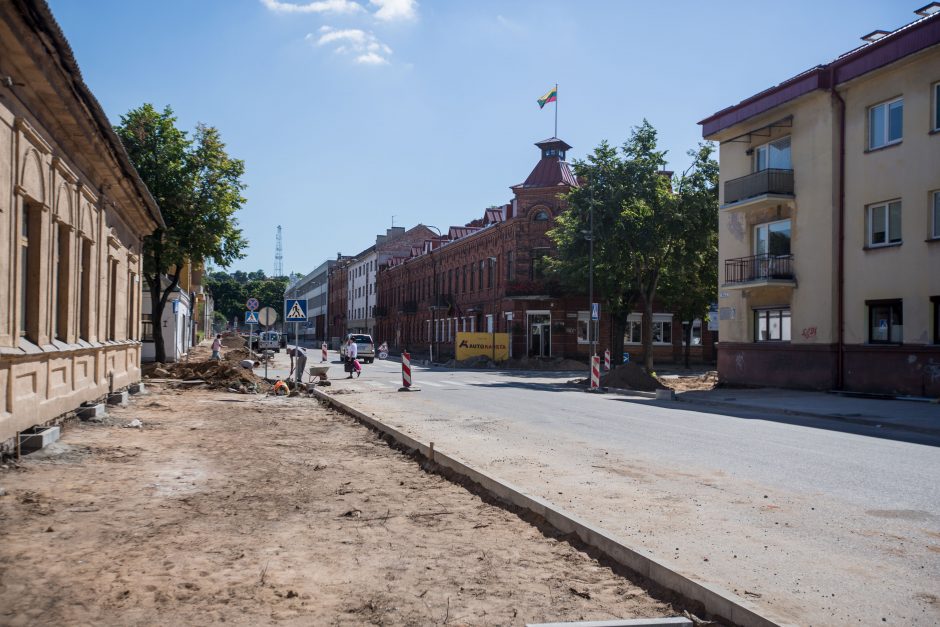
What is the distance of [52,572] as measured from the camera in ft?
16.3

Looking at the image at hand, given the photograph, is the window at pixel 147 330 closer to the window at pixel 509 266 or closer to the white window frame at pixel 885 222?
the window at pixel 509 266

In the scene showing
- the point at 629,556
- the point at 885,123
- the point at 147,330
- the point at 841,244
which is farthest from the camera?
the point at 147,330

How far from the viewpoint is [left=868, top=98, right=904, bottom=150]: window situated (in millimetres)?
22000

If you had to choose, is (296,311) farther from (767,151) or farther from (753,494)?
(753,494)

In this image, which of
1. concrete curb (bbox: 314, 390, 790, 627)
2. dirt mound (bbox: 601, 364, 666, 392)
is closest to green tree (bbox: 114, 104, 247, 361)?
dirt mound (bbox: 601, 364, 666, 392)

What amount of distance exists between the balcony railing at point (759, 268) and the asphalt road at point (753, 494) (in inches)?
403

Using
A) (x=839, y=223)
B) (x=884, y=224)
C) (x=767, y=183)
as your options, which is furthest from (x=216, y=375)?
(x=884, y=224)

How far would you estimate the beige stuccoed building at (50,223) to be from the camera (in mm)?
8562

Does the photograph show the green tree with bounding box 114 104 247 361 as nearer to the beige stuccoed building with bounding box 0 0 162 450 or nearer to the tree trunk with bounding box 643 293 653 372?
the beige stuccoed building with bounding box 0 0 162 450

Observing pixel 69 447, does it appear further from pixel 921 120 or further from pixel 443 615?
pixel 921 120

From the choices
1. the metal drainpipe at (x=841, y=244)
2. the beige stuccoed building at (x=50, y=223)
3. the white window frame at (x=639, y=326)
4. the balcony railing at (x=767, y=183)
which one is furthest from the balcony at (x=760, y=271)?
the white window frame at (x=639, y=326)

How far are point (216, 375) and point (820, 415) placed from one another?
1806 cm

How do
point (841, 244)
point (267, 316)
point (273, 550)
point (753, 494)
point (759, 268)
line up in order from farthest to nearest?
point (267, 316) < point (759, 268) < point (841, 244) < point (753, 494) < point (273, 550)

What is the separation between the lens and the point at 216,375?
25.3 metres
